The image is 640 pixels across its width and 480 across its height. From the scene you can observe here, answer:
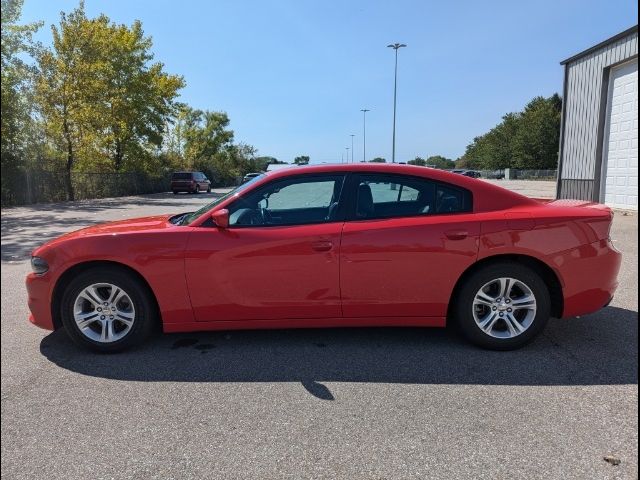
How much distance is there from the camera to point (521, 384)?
3107 millimetres

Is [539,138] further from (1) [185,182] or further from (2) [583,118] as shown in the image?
(2) [583,118]

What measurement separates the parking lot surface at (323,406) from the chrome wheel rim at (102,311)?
183 millimetres

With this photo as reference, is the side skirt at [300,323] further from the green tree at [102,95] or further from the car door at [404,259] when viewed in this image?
the green tree at [102,95]

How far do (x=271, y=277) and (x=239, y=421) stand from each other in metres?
1.14

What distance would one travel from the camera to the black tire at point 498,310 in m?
3.59

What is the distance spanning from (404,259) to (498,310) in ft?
2.82

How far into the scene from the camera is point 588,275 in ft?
11.9

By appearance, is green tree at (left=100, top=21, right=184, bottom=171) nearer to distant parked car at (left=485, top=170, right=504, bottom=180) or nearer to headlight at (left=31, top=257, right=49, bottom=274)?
headlight at (left=31, top=257, right=49, bottom=274)

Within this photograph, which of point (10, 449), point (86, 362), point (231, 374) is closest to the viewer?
point (10, 449)

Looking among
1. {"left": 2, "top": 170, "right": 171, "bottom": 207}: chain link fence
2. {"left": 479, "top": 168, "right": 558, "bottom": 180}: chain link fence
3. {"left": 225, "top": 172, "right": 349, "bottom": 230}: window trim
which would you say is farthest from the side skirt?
{"left": 479, "top": 168, "right": 558, "bottom": 180}: chain link fence

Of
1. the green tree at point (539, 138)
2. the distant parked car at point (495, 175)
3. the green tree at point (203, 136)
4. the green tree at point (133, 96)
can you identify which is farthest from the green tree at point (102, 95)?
the green tree at point (539, 138)

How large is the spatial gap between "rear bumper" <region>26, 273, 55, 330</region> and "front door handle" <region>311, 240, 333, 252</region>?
2084 millimetres

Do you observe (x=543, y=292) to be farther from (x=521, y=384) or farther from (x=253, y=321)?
(x=253, y=321)

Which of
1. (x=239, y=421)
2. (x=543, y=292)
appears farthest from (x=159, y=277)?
(x=543, y=292)
